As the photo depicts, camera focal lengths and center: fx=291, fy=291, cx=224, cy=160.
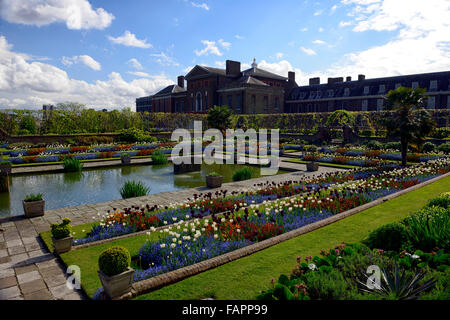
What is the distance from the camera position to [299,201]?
27.4ft

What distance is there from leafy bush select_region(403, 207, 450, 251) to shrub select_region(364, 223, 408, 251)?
0.15m

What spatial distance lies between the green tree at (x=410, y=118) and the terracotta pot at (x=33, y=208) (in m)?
15.2

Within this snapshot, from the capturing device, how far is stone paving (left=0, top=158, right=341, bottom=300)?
4426mm

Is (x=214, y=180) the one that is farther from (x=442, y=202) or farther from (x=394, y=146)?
(x=394, y=146)

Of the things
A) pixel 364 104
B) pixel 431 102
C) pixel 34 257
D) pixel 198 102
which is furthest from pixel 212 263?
pixel 198 102

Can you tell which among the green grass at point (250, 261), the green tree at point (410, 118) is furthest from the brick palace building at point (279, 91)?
the green grass at point (250, 261)

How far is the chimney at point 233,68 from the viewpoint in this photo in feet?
179

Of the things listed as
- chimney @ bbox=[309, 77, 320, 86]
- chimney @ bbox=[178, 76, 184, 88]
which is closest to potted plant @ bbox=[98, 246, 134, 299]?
chimney @ bbox=[309, 77, 320, 86]

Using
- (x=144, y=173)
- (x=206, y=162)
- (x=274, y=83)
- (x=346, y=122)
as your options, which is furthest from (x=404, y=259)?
(x=274, y=83)

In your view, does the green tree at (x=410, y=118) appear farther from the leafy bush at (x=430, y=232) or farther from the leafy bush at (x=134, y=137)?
the leafy bush at (x=134, y=137)

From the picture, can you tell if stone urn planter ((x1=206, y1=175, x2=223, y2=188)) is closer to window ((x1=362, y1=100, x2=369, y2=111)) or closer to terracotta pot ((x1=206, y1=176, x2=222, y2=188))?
terracotta pot ((x1=206, y1=176, x2=222, y2=188))

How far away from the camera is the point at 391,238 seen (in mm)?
5340

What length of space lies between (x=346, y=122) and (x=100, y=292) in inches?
1181

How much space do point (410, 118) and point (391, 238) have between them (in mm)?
11193
